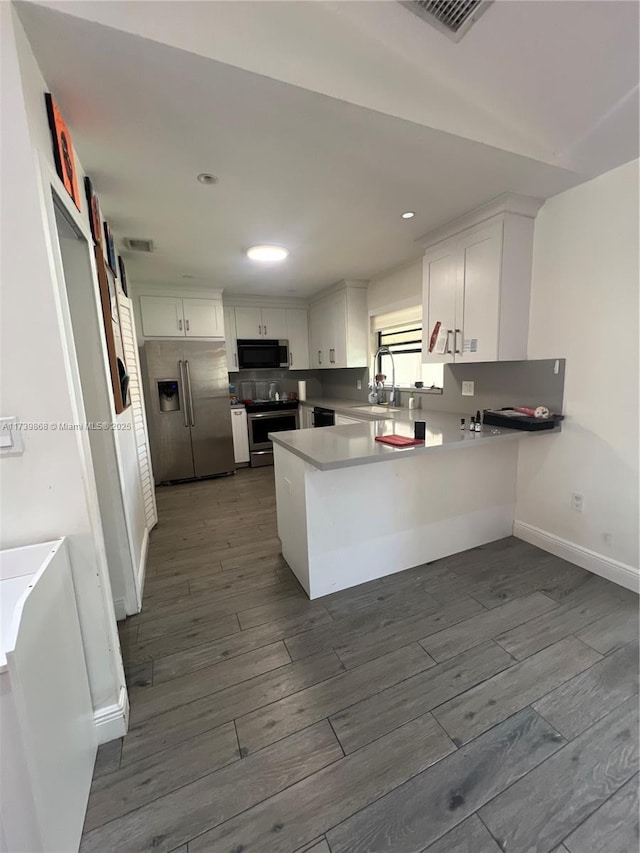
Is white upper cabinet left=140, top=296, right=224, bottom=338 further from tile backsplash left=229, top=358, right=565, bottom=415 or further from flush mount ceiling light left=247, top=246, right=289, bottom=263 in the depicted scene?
tile backsplash left=229, top=358, right=565, bottom=415

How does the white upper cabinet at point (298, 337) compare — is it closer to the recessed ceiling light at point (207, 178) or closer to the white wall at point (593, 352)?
the recessed ceiling light at point (207, 178)

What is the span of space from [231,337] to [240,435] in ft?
4.51

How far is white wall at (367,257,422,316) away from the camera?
137 inches

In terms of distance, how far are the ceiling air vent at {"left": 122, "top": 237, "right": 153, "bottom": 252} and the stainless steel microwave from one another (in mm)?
2046

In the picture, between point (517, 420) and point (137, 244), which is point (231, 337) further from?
point (517, 420)

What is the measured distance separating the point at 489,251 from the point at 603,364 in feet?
3.38

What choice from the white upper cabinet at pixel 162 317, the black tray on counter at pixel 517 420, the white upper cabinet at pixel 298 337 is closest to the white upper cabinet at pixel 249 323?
the white upper cabinet at pixel 298 337

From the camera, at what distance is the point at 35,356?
3.56ft

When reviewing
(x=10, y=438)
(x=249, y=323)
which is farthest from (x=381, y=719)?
(x=249, y=323)

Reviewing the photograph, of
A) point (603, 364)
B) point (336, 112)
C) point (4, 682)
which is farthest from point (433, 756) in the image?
point (336, 112)

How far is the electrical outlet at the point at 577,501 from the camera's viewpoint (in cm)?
231

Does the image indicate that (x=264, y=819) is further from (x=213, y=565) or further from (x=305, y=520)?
(x=213, y=565)

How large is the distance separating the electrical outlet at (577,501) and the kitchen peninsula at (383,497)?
0.43m

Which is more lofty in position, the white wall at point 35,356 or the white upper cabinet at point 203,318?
the white upper cabinet at point 203,318
